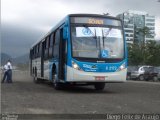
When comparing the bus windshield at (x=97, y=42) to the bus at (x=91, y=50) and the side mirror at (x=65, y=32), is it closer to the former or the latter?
the bus at (x=91, y=50)

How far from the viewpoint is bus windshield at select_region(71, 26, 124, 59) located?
19016 mm

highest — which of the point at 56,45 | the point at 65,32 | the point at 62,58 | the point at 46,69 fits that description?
the point at 65,32

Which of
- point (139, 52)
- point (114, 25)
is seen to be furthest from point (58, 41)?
point (139, 52)

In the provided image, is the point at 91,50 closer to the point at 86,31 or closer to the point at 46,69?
the point at 86,31

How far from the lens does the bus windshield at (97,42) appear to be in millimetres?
19016

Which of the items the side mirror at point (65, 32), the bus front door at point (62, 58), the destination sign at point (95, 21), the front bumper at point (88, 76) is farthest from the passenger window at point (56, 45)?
the front bumper at point (88, 76)

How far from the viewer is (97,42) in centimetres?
1923

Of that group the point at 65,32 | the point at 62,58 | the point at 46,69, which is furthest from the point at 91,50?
the point at 46,69

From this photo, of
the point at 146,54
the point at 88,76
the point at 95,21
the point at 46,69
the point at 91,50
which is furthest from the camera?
the point at 146,54

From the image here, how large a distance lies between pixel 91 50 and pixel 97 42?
1.51 ft

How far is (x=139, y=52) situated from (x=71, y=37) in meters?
60.9

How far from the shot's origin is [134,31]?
9056cm

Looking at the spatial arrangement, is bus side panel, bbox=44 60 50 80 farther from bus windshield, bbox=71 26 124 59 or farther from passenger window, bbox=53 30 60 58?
bus windshield, bbox=71 26 124 59

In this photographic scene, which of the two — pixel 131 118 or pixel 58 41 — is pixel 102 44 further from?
pixel 131 118
